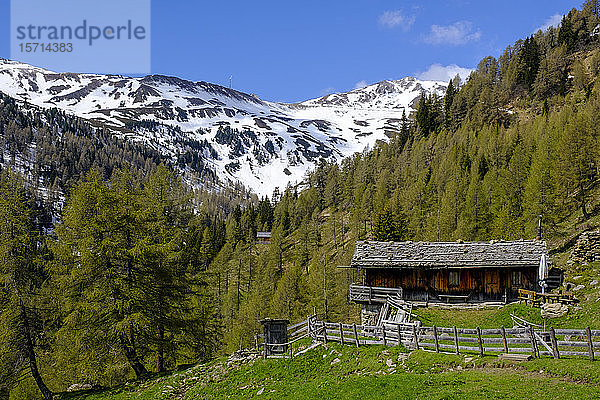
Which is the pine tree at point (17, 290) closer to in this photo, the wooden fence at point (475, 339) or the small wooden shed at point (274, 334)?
the small wooden shed at point (274, 334)

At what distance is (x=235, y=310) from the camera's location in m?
68.2

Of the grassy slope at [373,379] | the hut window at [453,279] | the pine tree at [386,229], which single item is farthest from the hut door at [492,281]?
the pine tree at [386,229]

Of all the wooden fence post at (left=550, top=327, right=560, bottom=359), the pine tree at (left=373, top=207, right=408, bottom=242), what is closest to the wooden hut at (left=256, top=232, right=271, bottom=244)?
the pine tree at (left=373, top=207, right=408, bottom=242)

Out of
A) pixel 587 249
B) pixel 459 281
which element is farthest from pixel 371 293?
pixel 587 249

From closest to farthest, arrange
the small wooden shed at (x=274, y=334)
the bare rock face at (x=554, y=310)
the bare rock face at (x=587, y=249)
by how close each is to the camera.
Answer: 1. the small wooden shed at (x=274, y=334)
2. the bare rock face at (x=554, y=310)
3. the bare rock face at (x=587, y=249)

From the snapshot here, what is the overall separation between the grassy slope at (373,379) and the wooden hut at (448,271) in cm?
1449

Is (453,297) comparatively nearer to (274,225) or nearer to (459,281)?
(459,281)

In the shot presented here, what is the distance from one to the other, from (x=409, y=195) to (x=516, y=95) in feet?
173

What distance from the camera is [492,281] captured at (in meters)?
35.4

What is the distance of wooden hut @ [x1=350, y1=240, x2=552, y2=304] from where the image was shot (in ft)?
114

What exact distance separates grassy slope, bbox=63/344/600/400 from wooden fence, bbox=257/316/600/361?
0.62 m

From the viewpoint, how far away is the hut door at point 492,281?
35.3 meters

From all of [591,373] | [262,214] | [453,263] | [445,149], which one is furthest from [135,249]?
[262,214]

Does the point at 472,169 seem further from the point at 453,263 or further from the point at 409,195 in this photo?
the point at 453,263
